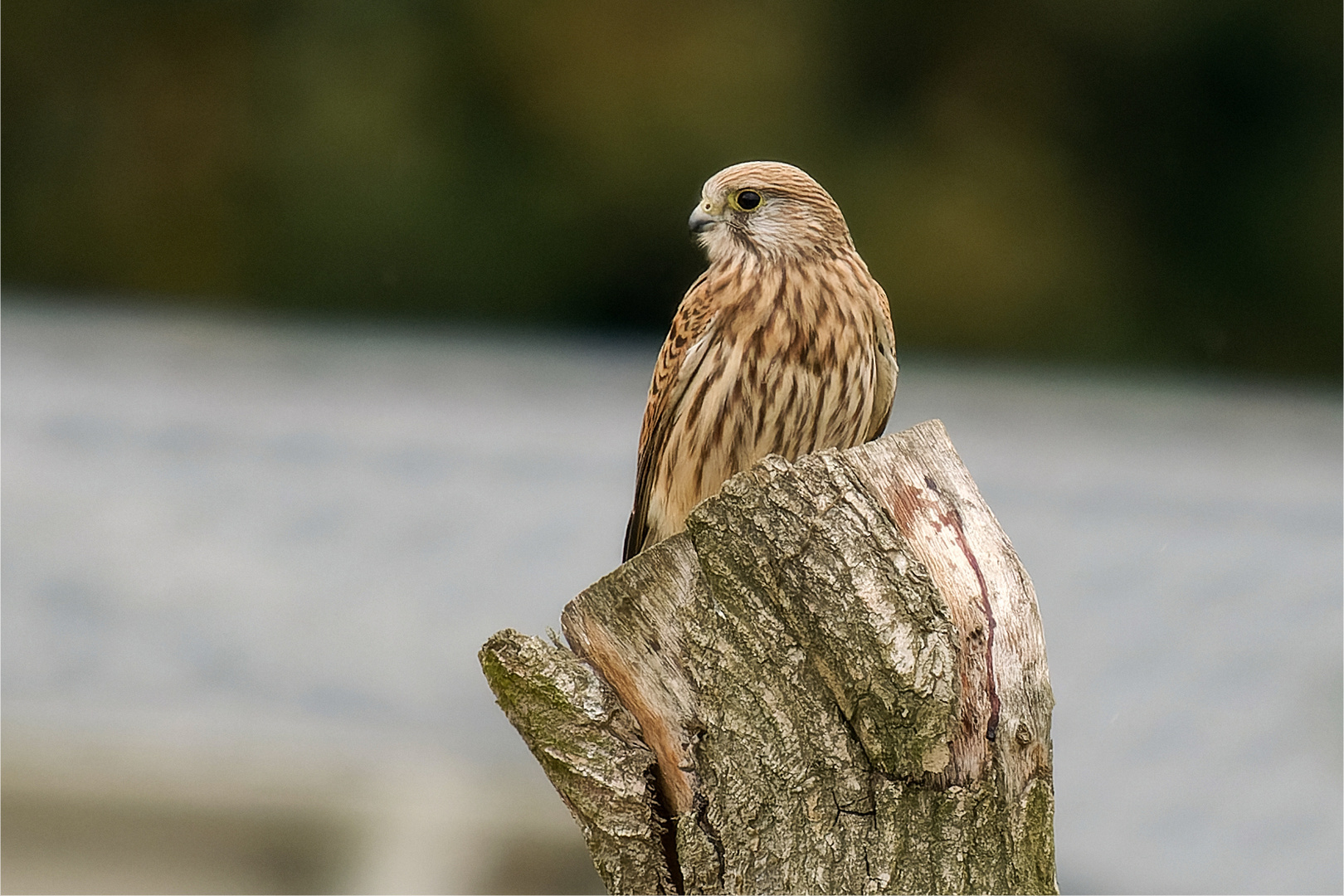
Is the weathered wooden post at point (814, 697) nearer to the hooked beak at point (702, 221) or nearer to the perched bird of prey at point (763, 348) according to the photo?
the perched bird of prey at point (763, 348)

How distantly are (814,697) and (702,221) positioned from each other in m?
1.12

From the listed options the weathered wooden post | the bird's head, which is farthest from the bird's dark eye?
the weathered wooden post

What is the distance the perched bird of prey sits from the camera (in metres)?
2.25

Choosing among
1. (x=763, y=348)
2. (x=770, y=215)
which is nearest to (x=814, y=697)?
(x=763, y=348)

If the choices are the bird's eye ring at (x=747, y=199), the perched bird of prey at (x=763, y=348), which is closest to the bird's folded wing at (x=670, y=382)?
the perched bird of prey at (x=763, y=348)

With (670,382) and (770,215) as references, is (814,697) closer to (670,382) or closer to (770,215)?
(670,382)

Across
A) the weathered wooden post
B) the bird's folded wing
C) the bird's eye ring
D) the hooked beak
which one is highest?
the bird's eye ring

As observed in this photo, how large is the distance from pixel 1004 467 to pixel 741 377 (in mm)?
2808

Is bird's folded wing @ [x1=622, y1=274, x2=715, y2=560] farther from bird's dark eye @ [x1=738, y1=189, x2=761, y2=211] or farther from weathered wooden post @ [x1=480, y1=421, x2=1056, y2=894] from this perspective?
weathered wooden post @ [x1=480, y1=421, x2=1056, y2=894]

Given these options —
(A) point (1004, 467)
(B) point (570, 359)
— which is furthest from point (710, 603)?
(B) point (570, 359)

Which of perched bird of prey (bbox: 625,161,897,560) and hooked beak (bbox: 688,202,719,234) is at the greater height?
hooked beak (bbox: 688,202,719,234)

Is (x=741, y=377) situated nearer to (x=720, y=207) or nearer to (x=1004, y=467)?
(x=720, y=207)

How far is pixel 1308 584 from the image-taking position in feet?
13.1

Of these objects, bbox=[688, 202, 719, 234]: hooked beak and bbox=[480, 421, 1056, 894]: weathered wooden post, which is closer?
bbox=[480, 421, 1056, 894]: weathered wooden post
